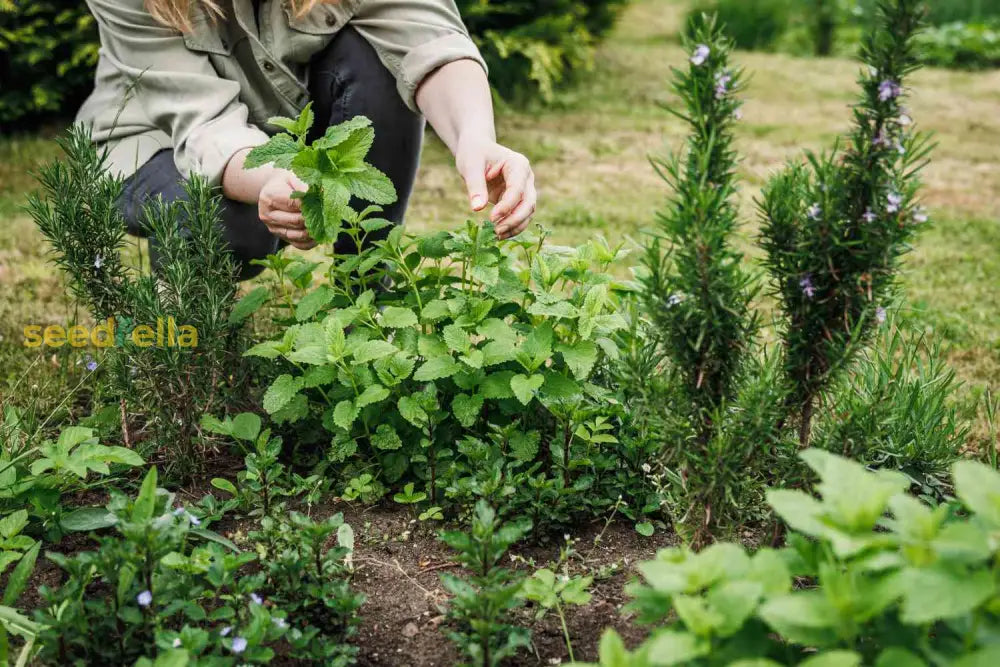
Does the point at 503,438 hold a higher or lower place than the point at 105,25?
lower

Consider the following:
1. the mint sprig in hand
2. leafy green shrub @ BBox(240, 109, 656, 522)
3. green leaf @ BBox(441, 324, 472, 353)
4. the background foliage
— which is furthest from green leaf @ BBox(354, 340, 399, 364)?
the background foliage

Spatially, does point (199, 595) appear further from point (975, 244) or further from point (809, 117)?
point (809, 117)

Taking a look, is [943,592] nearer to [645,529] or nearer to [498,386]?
[645,529]

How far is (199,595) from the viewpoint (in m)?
1.45

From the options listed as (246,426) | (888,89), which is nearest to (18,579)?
(246,426)

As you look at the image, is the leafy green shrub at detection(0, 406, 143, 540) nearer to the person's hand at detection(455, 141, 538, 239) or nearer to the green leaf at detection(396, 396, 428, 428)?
the green leaf at detection(396, 396, 428, 428)

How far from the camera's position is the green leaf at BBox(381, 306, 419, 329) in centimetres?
185

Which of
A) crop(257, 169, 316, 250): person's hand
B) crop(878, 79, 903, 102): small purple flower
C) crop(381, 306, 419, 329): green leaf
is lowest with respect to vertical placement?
crop(381, 306, 419, 329): green leaf

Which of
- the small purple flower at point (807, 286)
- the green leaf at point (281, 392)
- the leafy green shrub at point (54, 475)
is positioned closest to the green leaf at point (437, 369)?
the green leaf at point (281, 392)

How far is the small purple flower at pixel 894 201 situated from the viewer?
1.32 meters

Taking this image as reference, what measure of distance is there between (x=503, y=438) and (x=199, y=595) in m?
0.65

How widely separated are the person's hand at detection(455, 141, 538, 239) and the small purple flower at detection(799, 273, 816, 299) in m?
0.61

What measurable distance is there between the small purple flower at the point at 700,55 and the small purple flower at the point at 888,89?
0.85ft

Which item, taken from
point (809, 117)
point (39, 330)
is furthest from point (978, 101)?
point (39, 330)
